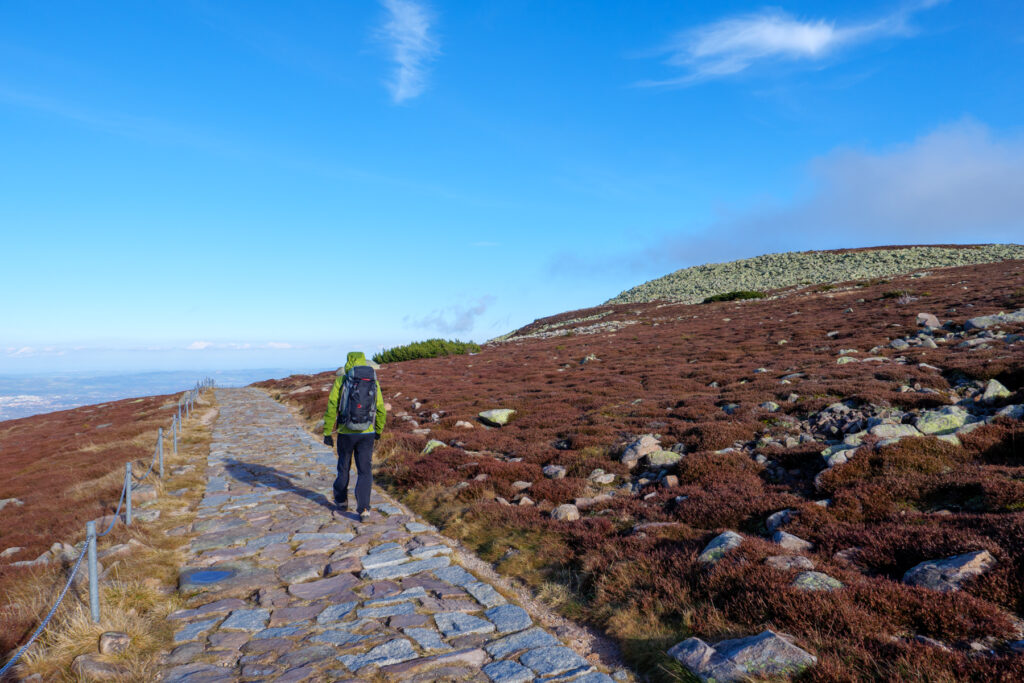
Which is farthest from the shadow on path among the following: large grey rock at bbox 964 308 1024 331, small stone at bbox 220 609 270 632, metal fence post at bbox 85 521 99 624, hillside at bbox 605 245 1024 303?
hillside at bbox 605 245 1024 303

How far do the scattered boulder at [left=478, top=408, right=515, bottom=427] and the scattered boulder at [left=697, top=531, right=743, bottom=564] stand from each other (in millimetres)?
9836

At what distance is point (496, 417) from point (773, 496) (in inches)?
359

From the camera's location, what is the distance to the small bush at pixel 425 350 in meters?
42.5

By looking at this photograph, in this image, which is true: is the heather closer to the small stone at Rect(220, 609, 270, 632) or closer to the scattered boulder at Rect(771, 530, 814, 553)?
the small stone at Rect(220, 609, 270, 632)

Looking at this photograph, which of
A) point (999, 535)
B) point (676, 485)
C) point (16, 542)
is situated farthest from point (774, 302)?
point (16, 542)

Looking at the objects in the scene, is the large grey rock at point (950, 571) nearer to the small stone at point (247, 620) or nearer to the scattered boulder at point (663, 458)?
the scattered boulder at point (663, 458)

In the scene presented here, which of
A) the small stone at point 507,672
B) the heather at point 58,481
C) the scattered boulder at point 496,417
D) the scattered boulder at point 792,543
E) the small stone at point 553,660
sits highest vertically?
the scattered boulder at point 496,417

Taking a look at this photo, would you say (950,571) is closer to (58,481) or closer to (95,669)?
(95,669)

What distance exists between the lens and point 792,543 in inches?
229

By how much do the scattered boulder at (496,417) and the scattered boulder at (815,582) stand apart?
10.9m

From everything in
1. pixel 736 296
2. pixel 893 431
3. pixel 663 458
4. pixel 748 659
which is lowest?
pixel 748 659

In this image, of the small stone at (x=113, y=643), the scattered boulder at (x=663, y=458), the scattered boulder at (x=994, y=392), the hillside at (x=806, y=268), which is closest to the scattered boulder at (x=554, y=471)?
the scattered boulder at (x=663, y=458)

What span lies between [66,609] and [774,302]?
41591mm

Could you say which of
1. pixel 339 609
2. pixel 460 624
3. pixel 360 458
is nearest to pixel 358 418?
pixel 360 458
